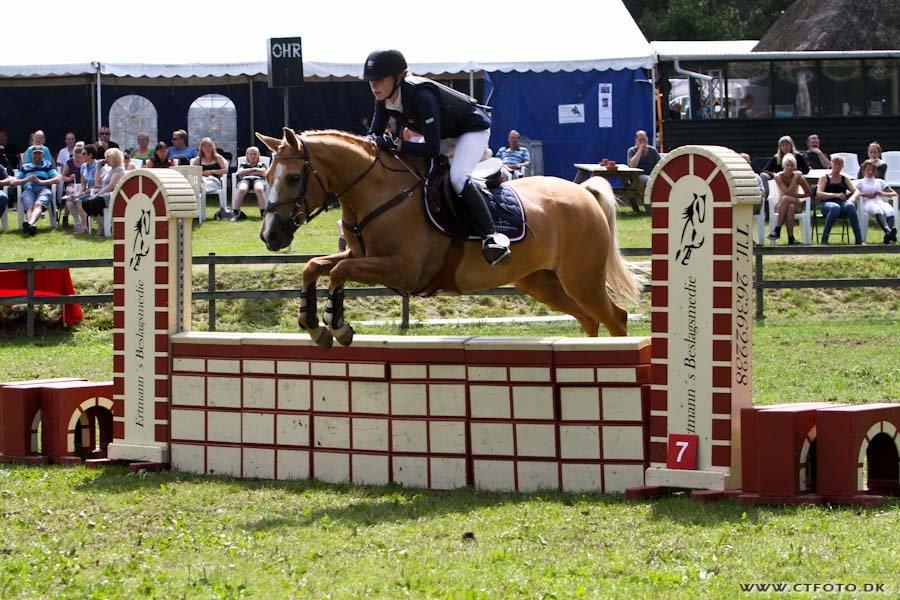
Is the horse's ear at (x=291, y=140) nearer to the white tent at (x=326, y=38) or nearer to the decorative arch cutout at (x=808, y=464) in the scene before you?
the decorative arch cutout at (x=808, y=464)

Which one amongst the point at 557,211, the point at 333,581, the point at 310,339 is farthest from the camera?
the point at 557,211

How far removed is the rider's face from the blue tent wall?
14.5 m

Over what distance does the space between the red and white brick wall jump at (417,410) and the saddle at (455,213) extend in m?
0.88

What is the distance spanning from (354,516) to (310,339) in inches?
53.5

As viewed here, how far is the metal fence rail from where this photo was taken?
14.5m

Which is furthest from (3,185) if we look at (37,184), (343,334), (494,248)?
(343,334)

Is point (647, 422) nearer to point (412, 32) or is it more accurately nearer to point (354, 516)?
point (354, 516)

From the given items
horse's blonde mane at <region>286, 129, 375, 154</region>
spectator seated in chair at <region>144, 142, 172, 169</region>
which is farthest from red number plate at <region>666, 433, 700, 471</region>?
spectator seated in chair at <region>144, 142, 172, 169</region>

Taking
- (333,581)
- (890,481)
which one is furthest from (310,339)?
(890,481)

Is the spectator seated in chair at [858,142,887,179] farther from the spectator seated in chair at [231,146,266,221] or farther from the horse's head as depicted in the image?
the horse's head

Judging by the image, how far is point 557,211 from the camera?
29.9 ft

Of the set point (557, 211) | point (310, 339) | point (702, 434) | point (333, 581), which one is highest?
point (557, 211)

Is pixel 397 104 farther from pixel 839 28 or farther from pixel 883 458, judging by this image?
pixel 839 28

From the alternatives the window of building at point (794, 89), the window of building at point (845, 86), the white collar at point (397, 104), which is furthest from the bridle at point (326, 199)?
the window of building at point (845, 86)
